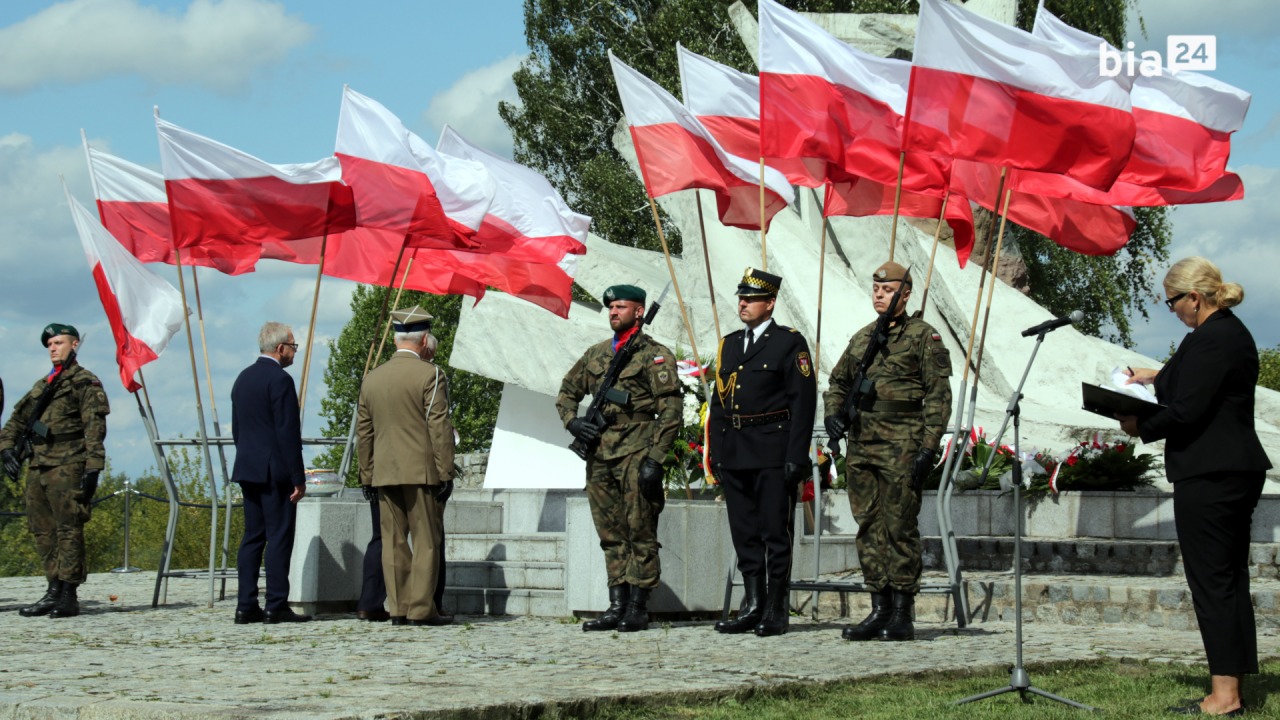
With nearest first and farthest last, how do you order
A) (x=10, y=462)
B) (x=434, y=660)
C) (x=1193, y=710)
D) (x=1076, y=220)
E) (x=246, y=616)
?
(x=1193, y=710)
(x=434, y=660)
(x=246, y=616)
(x=10, y=462)
(x=1076, y=220)

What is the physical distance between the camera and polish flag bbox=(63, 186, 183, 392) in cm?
993

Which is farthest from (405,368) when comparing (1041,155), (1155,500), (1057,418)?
(1057,418)

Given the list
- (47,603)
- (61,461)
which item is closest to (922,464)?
(61,461)

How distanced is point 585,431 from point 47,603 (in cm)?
383

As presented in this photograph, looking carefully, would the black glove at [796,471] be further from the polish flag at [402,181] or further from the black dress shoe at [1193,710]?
the polish flag at [402,181]

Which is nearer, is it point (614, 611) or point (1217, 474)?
point (1217, 474)

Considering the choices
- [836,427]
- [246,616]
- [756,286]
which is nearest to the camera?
[836,427]

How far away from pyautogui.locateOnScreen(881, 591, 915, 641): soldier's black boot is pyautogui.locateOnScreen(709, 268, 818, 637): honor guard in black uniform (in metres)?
0.55

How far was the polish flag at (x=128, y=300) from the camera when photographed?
32.6 ft

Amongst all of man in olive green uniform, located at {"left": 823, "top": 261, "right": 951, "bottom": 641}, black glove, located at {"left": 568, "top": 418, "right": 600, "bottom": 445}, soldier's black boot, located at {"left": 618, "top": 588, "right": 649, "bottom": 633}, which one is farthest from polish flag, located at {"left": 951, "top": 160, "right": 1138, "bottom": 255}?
soldier's black boot, located at {"left": 618, "top": 588, "right": 649, "bottom": 633}

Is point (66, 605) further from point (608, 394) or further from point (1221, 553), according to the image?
point (1221, 553)

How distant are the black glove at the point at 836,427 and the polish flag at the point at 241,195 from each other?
4.43m

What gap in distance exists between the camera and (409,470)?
8.36 metres

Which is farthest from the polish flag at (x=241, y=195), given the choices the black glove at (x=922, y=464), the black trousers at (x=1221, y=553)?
the black trousers at (x=1221, y=553)
